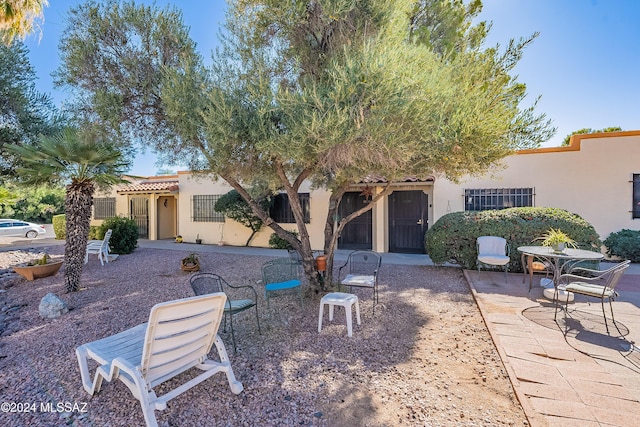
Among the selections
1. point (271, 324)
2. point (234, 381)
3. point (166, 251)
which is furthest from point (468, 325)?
point (166, 251)

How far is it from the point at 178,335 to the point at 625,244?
12.2 metres

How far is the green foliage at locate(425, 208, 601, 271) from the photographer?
7.38m

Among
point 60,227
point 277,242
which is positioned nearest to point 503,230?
point 277,242

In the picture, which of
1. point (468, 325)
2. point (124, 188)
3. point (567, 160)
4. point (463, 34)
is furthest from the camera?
point (124, 188)

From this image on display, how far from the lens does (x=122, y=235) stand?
12328 millimetres

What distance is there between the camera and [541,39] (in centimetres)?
665

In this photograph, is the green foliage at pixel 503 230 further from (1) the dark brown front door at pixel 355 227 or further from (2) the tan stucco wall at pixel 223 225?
(2) the tan stucco wall at pixel 223 225

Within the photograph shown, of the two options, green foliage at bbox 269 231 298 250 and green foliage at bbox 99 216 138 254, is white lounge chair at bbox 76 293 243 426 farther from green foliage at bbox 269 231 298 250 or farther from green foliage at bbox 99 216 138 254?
green foliage at bbox 99 216 138 254

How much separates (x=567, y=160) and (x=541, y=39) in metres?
5.21

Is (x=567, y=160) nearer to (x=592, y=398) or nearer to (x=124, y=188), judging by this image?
(x=592, y=398)

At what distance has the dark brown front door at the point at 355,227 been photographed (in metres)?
12.5

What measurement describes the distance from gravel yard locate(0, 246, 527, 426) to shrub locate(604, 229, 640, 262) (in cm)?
661

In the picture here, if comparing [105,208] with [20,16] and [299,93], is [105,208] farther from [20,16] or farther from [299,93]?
[299,93]

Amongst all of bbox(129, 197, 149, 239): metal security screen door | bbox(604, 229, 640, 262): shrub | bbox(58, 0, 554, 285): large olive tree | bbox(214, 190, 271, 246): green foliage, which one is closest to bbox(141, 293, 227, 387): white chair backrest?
bbox(58, 0, 554, 285): large olive tree
